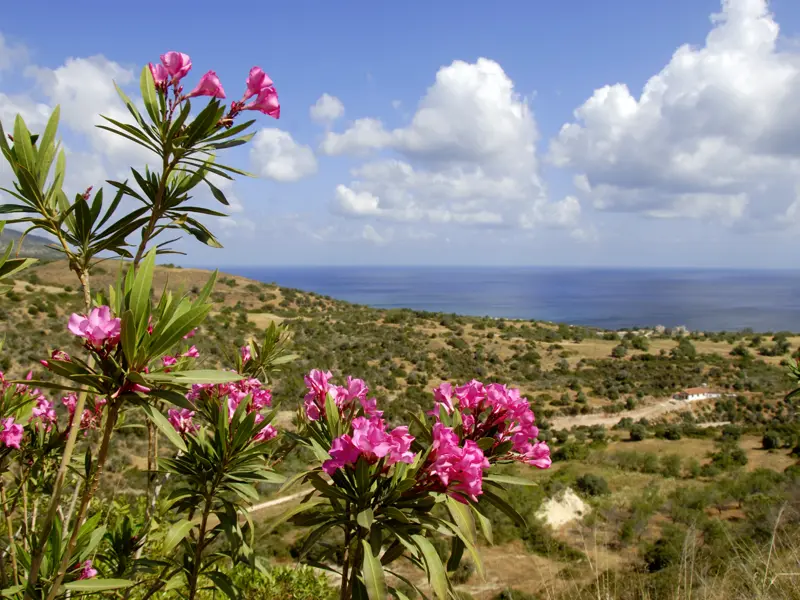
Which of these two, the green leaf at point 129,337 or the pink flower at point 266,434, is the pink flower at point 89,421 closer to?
the pink flower at point 266,434

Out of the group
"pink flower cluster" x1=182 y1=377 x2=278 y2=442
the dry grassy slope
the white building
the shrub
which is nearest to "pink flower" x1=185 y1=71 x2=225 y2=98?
"pink flower cluster" x1=182 y1=377 x2=278 y2=442

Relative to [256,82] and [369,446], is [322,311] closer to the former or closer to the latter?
[256,82]

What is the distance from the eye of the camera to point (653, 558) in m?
8.68

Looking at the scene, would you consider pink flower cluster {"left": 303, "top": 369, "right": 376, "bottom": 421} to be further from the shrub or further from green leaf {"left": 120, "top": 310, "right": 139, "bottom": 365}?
the shrub

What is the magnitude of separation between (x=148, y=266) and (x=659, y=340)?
39.3 metres

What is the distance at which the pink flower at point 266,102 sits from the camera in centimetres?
154

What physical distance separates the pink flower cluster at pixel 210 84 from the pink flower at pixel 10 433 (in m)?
1.34

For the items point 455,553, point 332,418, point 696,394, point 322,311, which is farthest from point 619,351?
point 332,418

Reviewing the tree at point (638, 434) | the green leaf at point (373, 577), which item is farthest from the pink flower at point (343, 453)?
the tree at point (638, 434)

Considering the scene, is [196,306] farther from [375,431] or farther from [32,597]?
[32,597]

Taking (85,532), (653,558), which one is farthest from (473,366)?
(85,532)

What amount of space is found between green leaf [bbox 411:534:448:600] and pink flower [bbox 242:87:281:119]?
4.44ft

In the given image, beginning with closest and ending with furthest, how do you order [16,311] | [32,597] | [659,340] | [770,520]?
[32,597]
[770,520]
[16,311]
[659,340]

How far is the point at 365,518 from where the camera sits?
4.08 ft
